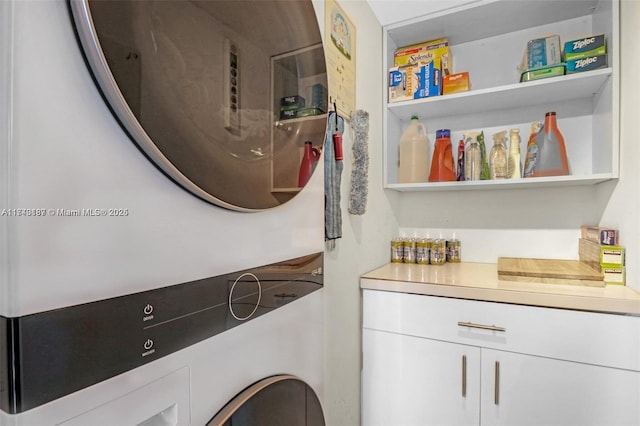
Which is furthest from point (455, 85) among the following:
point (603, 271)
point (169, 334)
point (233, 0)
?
point (169, 334)

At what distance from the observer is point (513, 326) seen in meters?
1.09

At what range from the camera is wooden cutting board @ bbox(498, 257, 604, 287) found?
1155 millimetres

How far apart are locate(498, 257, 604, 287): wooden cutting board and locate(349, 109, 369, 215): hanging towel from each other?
0.62 meters

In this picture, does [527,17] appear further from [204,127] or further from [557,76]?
[204,127]

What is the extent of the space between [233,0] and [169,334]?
1.49 feet

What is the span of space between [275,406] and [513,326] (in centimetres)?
90

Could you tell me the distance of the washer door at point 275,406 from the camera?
1.51ft

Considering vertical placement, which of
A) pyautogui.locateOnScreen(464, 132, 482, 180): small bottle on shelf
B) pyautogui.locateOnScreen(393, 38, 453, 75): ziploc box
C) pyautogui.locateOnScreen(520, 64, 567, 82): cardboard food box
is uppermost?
pyautogui.locateOnScreen(393, 38, 453, 75): ziploc box

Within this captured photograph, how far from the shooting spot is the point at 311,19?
67 cm

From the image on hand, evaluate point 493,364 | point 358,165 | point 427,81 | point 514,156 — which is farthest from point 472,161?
point 493,364

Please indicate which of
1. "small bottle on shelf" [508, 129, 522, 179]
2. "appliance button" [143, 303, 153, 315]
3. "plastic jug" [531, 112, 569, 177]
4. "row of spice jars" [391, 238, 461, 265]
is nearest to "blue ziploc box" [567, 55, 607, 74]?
"plastic jug" [531, 112, 569, 177]

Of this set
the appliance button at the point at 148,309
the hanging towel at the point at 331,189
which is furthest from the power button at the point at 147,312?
the hanging towel at the point at 331,189

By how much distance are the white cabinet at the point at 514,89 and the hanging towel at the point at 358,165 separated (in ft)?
1.30

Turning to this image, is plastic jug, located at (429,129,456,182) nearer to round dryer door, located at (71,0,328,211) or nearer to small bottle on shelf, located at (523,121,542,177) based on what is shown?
small bottle on shelf, located at (523,121,542,177)
